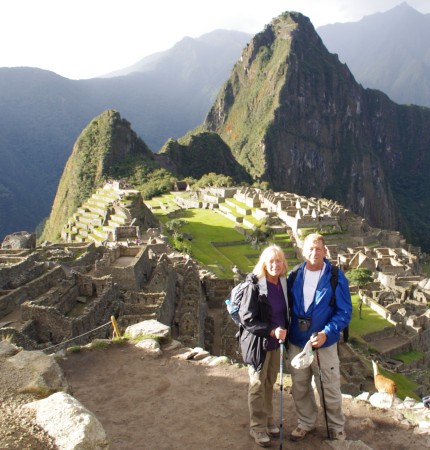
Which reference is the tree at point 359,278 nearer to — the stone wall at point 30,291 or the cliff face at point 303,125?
the stone wall at point 30,291

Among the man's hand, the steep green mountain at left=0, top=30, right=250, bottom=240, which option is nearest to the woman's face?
the man's hand

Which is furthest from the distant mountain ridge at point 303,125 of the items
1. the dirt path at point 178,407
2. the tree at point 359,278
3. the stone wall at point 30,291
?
the dirt path at point 178,407

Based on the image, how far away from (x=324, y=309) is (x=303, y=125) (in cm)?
16992

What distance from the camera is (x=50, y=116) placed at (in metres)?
144

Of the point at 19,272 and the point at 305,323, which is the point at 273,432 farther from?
the point at 19,272

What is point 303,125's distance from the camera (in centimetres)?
16925

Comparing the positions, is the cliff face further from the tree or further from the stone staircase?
the stone staircase

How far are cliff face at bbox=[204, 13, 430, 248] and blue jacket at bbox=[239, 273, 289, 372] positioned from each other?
140 metres

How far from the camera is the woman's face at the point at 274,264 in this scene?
18.0 ft

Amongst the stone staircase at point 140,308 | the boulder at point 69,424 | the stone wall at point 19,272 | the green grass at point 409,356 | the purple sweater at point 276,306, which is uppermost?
the purple sweater at point 276,306

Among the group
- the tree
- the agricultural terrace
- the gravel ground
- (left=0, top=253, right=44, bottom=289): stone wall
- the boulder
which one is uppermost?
the boulder

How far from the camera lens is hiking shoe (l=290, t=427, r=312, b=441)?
563cm

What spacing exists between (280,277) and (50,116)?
15050 cm

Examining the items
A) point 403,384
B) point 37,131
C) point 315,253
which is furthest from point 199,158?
point 315,253
